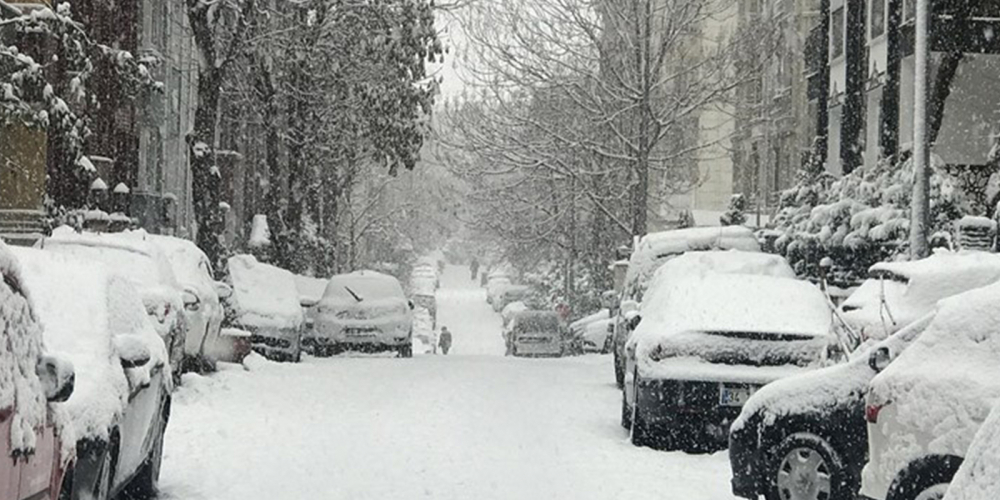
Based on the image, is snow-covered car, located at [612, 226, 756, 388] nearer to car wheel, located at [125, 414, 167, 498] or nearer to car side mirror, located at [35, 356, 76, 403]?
car wheel, located at [125, 414, 167, 498]

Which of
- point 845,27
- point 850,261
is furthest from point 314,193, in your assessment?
point 850,261

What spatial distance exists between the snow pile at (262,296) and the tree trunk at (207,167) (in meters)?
0.59

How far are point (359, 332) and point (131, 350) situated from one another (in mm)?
19895

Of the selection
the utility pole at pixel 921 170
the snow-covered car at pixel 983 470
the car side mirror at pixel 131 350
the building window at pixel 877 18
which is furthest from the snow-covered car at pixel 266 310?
the snow-covered car at pixel 983 470

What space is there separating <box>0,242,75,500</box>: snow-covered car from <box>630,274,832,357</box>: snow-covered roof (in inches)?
270

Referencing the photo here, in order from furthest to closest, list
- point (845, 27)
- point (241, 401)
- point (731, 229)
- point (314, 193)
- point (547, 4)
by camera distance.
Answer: point (314, 193), point (547, 4), point (845, 27), point (731, 229), point (241, 401)

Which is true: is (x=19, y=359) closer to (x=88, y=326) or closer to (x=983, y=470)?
(x=88, y=326)

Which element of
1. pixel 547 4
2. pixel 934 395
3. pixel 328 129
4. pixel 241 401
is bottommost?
pixel 241 401

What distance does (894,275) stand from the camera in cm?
1214

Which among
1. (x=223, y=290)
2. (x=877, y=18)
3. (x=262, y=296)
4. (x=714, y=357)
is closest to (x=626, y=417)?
(x=714, y=357)

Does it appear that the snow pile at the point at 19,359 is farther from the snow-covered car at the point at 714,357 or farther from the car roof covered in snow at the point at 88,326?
the snow-covered car at the point at 714,357

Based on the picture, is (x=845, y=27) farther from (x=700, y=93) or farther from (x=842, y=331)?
(x=842, y=331)

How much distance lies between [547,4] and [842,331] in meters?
26.9

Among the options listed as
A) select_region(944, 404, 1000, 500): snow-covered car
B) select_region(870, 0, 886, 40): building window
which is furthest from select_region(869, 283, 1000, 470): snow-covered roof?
select_region(870, 0, 886, 40): building window
